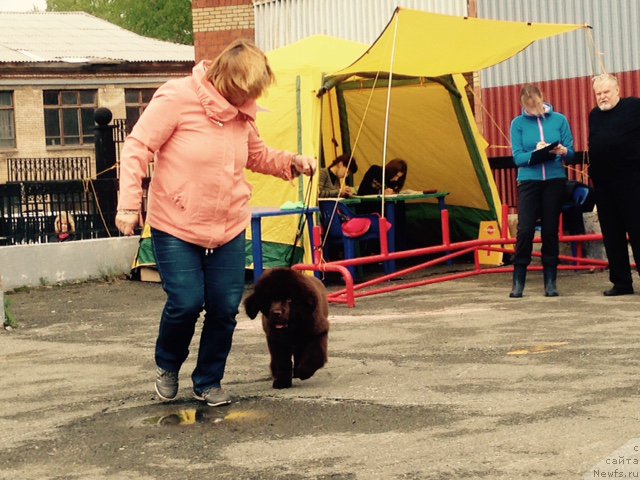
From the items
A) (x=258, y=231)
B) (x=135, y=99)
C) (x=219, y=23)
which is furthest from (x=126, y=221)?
(x=135, y=99)

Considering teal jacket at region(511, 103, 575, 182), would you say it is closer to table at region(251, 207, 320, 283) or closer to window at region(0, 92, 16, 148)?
table at region(251, 207, 320, 283)

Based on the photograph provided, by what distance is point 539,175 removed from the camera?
1169 cm

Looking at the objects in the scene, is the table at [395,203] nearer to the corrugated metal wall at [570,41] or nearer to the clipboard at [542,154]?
the clipboard at [542,154]

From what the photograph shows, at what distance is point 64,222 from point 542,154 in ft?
20.0

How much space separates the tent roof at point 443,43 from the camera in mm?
12625

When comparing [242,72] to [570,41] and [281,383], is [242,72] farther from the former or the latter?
[570,41]

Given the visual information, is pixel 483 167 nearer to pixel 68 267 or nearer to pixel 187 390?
pixel 68 267

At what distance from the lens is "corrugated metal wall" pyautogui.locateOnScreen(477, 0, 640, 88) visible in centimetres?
1716

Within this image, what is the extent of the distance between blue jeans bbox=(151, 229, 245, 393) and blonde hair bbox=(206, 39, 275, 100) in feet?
2.52

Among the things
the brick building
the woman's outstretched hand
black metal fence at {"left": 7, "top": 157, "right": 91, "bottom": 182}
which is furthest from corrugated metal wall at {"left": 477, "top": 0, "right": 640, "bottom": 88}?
black metal fence at {"left": 7, "top": 157, "right": 91, "bottom": 182}

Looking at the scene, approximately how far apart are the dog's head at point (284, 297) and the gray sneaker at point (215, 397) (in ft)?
1.55

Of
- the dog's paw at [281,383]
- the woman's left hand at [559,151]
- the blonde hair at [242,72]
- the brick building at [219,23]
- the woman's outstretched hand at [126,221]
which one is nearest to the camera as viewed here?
the woman's outstretched hand at [126,221]

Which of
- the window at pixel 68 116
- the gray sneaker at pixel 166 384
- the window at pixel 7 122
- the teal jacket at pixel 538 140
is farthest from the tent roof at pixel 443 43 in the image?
the window at pixel 68 116

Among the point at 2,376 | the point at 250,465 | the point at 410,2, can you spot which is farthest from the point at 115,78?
the point at 250,465
